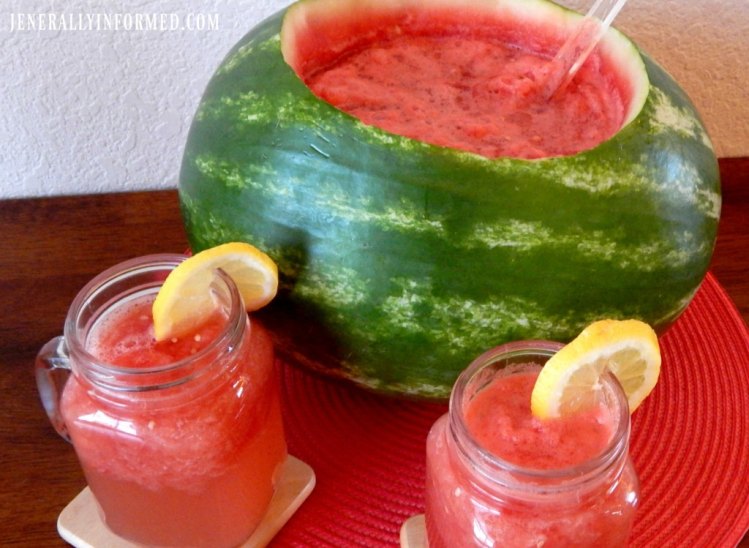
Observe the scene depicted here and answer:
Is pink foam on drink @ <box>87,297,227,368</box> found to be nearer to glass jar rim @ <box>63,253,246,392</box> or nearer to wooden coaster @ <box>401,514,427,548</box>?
glass jar rim @ <box>63,253,246,392</box>

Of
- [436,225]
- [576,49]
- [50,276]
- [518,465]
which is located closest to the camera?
[518,465]

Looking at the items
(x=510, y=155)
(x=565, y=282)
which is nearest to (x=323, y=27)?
(x=510, y=155)

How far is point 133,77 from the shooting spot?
117cm

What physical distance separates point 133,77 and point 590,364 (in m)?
0.80

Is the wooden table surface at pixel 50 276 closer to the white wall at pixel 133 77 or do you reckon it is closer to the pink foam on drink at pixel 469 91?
the white wall at pixel 133 77

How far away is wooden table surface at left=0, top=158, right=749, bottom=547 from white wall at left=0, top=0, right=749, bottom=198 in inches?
1.8

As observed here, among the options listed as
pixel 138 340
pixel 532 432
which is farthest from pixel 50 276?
pixel 532 432

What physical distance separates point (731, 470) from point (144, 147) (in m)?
0.90

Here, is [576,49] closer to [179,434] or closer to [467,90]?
[467,90]

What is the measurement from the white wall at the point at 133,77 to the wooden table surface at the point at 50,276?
0.05 meters

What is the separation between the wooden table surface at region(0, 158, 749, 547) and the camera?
33.7 inches

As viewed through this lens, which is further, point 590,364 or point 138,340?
point 138,340

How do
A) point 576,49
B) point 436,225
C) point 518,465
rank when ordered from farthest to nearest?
point 576,49 < point 436,225 < point 518,465

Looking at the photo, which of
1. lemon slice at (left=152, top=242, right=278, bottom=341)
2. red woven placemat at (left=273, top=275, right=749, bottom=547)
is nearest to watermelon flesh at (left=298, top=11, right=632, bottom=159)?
lemon slice at (left=152, top=242, right=278, bottom=341)
